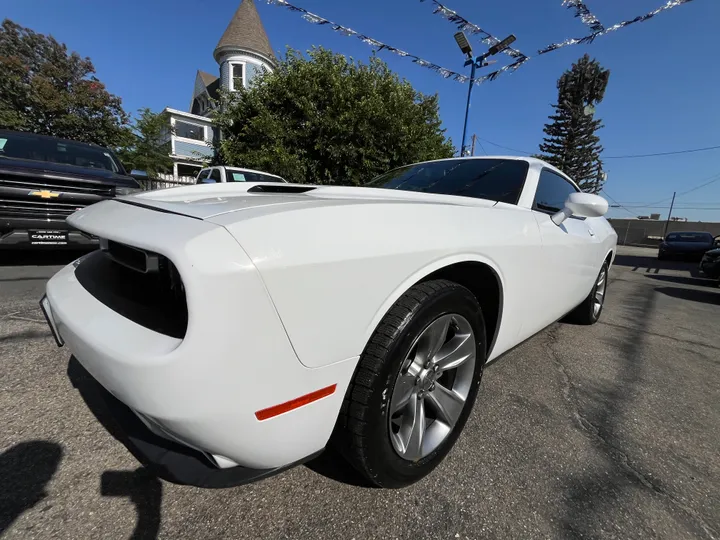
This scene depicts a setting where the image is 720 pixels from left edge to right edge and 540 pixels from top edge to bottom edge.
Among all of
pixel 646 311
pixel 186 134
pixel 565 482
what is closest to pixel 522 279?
pixel 565 482

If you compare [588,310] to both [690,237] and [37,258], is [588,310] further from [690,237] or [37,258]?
[690,237]

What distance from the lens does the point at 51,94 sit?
66.2ft

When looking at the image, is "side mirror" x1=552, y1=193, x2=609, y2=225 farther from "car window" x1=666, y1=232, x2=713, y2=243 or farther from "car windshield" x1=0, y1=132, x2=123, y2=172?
"car window" x1=666, y1=232, x2=713, y2=243

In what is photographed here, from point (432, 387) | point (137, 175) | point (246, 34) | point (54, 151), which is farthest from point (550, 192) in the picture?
point (246, 34)

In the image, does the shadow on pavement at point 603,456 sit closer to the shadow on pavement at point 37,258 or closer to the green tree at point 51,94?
the shadow on pavement at point 37,258

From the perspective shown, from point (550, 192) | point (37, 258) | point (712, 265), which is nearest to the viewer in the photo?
point (550, 192)

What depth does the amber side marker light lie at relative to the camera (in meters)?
0.93

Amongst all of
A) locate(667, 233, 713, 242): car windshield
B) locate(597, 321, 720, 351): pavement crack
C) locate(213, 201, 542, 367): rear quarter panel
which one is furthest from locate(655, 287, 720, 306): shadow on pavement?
locate(667, 233, 713, 242): car windshield

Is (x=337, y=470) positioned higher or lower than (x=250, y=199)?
lower

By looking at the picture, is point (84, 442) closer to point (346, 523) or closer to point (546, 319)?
point (346, 523)

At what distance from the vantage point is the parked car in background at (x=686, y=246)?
1491 cm

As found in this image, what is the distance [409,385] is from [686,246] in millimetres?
19655

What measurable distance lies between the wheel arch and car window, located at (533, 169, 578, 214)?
0.85 meters

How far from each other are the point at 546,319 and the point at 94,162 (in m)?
6.51
